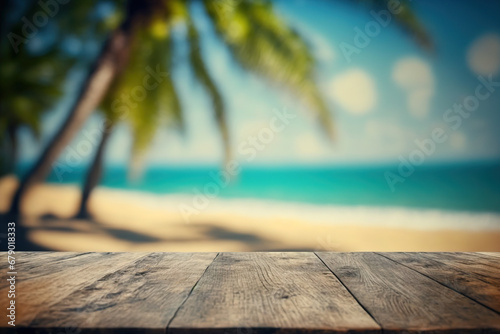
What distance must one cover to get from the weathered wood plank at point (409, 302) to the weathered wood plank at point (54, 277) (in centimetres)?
59

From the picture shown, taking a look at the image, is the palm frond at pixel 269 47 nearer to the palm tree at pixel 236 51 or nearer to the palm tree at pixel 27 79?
the palm tree at pixel 236 51

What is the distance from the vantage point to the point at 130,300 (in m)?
0.73

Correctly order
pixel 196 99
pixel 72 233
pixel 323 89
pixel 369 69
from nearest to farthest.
A: pixel 323 89 → pixel 72 233 → pixel 196 99 → pixel 369 69

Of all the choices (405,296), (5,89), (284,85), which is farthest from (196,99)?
(405,296)

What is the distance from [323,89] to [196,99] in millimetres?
1064

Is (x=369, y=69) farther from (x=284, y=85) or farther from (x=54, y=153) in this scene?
(x=54, y=153)

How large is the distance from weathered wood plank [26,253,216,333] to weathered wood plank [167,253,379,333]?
0.11 feet

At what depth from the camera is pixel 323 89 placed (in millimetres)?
2574

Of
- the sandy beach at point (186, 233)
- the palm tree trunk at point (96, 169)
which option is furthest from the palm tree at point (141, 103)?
the sandy beach at point (186, 233)

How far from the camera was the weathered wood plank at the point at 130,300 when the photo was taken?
599 mm

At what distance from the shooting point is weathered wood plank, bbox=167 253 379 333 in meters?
0.59

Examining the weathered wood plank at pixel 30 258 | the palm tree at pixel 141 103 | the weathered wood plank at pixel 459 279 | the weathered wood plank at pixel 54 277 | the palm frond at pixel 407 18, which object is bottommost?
the weathered wood plank at pixel 30 258
